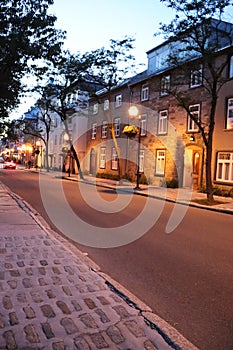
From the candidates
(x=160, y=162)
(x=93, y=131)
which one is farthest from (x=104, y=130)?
(x=160, y=162)

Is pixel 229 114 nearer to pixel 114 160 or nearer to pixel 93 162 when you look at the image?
pixel 114 160

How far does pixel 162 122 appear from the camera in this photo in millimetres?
24484

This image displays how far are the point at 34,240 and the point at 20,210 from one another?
3.92m

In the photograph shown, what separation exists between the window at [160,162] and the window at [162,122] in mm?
1401

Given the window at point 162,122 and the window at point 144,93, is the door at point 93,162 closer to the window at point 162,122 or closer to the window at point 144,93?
the window at point 144,93

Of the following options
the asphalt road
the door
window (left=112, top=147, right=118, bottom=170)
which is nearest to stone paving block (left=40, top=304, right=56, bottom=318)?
the asphalt road

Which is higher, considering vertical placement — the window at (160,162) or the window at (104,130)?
the window at (104,130)

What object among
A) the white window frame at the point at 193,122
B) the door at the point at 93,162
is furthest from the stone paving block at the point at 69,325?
the door at the point at 93,162

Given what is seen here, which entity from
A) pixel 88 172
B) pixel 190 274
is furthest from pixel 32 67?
pixel 88 172

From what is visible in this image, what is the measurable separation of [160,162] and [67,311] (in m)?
21.4

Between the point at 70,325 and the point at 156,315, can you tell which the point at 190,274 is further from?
the point at 70,325

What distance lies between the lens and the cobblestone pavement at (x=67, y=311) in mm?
2959

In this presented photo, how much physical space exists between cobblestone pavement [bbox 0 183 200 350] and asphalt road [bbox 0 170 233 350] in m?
0.35

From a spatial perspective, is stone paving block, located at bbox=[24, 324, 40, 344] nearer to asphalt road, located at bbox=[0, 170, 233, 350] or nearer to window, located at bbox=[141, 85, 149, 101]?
asphalt road, located at bbox=[0, 170, 233, 350]
